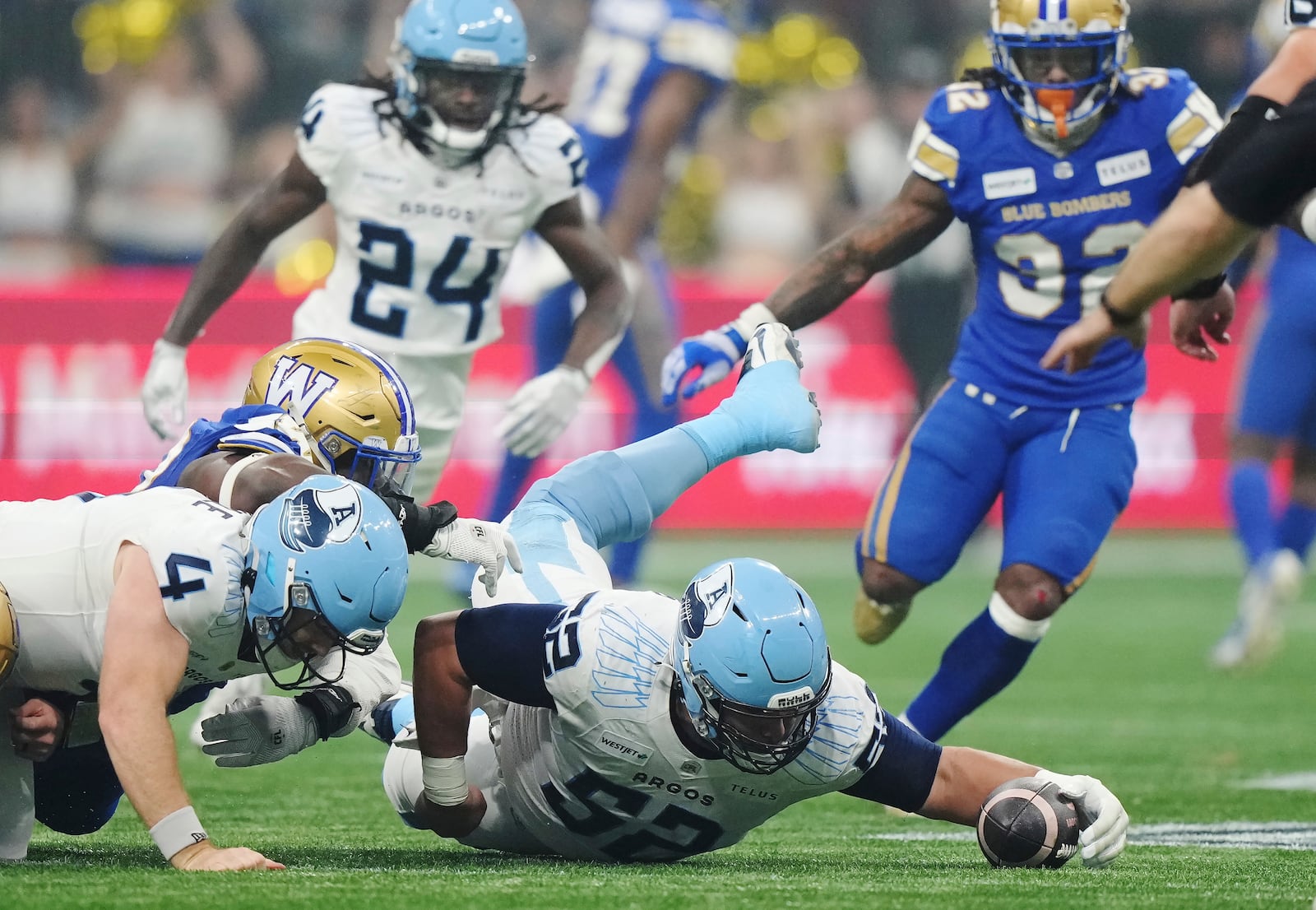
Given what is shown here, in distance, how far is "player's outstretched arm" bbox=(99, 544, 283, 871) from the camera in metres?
3.57

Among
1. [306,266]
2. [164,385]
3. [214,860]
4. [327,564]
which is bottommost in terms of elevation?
[306,266]

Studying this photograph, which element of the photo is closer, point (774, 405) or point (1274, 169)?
point (1274, 169)

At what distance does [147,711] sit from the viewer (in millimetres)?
3572

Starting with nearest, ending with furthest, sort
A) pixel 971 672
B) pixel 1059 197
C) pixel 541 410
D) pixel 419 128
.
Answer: pixel 971 672
pixel 1059 197
pixel 419 128
pixel 541 410

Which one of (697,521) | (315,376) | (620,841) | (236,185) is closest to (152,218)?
(236,185)

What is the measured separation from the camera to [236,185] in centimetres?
1246

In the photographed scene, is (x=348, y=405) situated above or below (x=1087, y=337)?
below

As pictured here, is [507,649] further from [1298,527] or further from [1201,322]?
[1298,527]

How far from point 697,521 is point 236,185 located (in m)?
3.60

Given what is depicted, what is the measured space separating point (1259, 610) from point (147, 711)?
532 centimetres

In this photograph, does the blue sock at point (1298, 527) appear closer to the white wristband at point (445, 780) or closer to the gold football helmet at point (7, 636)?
the white wristband at point (445, 780)

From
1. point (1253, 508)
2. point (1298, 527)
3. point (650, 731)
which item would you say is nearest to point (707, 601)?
point (650, 731)

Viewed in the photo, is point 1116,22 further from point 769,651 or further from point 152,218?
point 152,218

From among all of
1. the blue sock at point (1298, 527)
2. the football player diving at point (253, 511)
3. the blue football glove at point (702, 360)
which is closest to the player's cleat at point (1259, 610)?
the blue sock at point (1298, 527)
